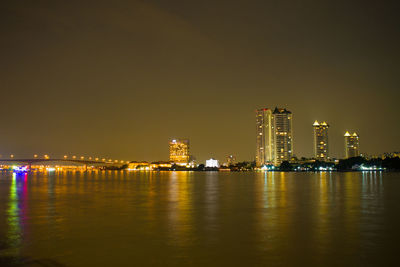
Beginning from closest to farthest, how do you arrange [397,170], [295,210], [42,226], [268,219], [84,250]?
[84,250]
[42,226]
[268,219]
[295,210]
[397,170]

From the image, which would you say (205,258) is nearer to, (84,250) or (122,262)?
(122,262)

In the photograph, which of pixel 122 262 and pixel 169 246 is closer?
pixel 122 262

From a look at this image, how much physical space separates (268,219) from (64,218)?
11.7 meters

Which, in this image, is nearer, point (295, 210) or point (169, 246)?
point (169, 246)

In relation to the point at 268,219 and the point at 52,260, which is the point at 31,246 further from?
the point at 268,219

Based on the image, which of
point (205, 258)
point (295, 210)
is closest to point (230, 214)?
point (295, 210)

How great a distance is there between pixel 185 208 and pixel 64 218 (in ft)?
28.9

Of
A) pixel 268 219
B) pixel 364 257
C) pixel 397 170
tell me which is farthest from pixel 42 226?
pixel 397 170

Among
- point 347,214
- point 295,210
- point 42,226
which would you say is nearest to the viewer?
point 42,226

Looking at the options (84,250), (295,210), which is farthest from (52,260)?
(295,210)

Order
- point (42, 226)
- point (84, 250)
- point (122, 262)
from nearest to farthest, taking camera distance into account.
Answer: point (122, 262)
point (84, 250)
point (42, 226)

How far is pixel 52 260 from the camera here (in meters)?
13.0

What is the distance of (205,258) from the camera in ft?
44.3

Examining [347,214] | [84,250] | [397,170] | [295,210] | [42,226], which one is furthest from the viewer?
[397,170]
